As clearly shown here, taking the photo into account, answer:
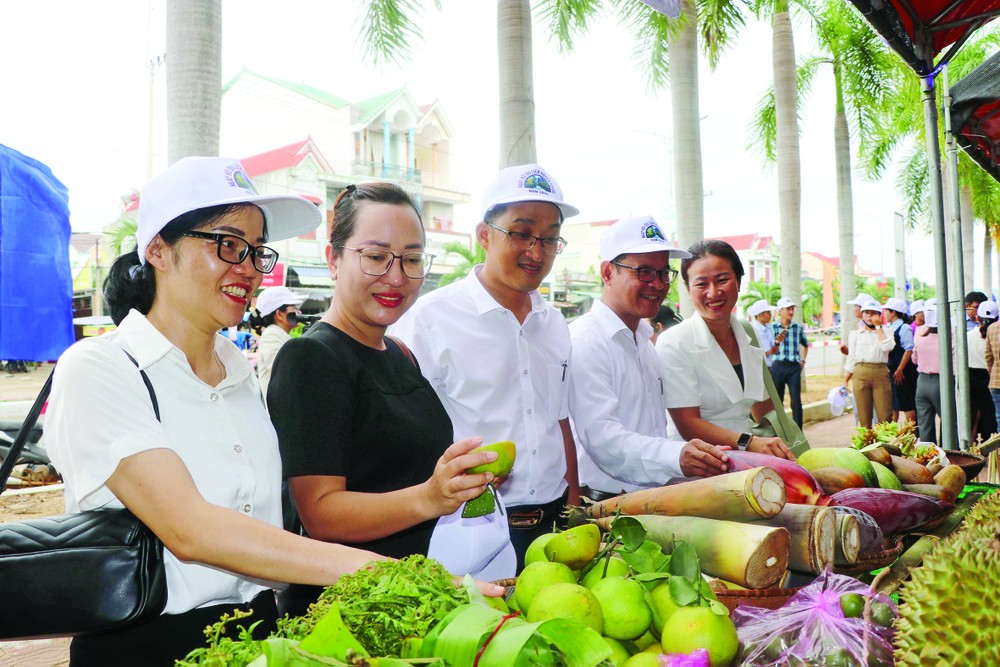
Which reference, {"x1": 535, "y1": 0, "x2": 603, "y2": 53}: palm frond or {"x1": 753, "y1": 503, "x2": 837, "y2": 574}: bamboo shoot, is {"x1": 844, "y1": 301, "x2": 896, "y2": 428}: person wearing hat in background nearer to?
{"x1": 535, "y1": 0, "x2": 603, "y2": 53}: palm frond

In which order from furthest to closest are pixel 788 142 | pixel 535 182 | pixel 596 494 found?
pixel 788 142 < pixel 596 494 < pixel 535 182

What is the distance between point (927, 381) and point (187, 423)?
10.5m

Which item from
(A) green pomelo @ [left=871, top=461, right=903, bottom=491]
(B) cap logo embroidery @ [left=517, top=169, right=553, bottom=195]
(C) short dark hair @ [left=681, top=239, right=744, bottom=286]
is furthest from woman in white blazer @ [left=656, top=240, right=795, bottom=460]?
(B) cap logo embroidery @ [left=517, top=169, right=553, bottom=195]

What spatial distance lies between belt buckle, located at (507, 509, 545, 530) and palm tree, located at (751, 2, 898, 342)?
652 inches

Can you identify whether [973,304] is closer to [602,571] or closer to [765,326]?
[765,326]

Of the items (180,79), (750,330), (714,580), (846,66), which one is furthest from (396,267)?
(846,66)

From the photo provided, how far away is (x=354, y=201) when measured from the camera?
2.52m

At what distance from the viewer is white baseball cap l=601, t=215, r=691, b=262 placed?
3535mm

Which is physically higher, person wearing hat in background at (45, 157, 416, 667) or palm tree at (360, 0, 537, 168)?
palm tree at (360, 0, 537, 168)

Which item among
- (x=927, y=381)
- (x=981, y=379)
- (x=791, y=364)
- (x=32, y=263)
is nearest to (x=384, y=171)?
(x=791, y=364)

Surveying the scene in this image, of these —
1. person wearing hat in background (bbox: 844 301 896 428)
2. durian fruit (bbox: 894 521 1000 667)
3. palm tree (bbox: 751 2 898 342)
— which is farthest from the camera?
palm tree (bbox: 751 2 898 342)

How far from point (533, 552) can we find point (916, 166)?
28908mm

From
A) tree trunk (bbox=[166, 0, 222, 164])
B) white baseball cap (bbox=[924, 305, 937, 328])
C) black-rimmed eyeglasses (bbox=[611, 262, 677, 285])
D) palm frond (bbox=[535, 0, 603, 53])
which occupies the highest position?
palm frond (bbox=[535, 0, 603, 53])

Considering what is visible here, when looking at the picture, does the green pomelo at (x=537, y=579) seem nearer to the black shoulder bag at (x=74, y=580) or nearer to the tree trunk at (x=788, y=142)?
the black shoulder bag at (x=74, y=580)
